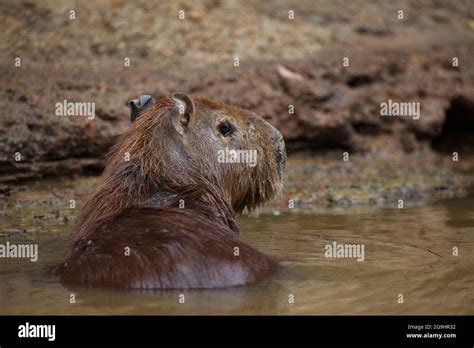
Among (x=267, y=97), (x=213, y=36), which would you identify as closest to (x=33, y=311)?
(x=267, y=97)

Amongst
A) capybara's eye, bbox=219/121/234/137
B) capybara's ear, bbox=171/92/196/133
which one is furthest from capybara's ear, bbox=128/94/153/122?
capybara's eye, bbox=219/121/234/137

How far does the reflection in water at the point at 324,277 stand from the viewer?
4.64m

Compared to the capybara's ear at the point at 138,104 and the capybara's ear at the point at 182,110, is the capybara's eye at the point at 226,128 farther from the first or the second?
the capybara's ear at the point at 138,104

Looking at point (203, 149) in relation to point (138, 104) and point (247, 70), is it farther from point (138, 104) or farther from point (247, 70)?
point (247, 70)

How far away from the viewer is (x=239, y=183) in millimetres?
6191

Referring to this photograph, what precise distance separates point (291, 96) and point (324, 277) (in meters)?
4.51

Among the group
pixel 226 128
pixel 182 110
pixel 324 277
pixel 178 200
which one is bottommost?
pixel 324 277

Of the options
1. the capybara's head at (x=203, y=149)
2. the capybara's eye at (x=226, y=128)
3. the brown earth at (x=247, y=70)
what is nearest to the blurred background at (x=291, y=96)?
the brown earth at (x=247, y=70)

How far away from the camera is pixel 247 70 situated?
971 cm

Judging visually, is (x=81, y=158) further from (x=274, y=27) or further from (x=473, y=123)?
(x=473, y=123)

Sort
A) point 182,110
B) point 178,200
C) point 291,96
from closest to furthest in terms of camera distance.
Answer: point 178,200, point 182,110, point 291,96

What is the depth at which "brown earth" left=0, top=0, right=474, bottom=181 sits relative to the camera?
869cm

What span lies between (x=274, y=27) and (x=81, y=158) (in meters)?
3.15

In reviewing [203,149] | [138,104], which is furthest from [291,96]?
[203,149]
